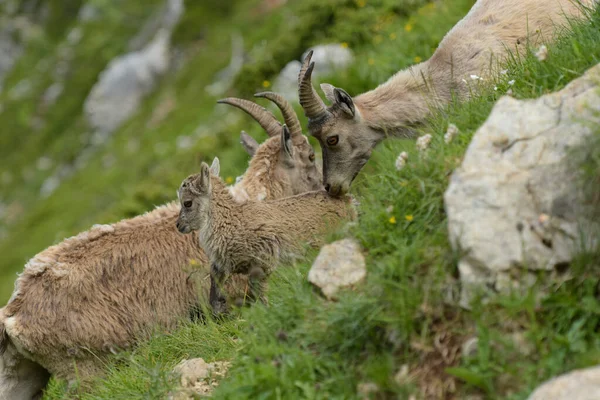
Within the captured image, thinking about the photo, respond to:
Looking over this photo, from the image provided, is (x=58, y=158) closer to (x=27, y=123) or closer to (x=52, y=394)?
(x=27, y=123)

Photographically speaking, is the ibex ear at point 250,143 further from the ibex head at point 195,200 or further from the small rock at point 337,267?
the small rock at point 337,267

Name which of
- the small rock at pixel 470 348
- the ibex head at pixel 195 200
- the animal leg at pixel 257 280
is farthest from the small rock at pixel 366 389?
the ibex head at pixel 195 200

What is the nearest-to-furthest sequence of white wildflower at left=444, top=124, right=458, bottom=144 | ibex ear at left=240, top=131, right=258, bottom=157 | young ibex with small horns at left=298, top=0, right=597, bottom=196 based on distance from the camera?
white wildflower at left=444, top=124, right=458, bottom=144, young ibex with small horns at left=298, top=0, right=597, bottom=196, ibex ear at left=240, top=131, right=258, bottom=157

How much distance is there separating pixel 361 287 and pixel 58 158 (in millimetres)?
41170

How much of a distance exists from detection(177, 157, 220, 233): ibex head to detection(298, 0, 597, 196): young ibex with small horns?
1.41 meters

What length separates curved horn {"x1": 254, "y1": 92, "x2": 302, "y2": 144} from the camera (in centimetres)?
885

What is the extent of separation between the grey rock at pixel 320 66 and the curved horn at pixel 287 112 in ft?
15.5

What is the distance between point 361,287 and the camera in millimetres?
5164

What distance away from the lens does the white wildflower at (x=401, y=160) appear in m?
5.87

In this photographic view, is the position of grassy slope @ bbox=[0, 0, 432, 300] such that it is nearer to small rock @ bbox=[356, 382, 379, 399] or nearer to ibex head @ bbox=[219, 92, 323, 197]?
ibex head @ bbox=[219, 92, 323, 197]

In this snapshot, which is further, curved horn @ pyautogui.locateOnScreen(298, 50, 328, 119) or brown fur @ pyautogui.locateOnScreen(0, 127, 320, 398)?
curved horn @ pyautogui.locateOnScreen(298, 50, 328, 119)

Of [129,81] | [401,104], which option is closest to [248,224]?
[401,104]

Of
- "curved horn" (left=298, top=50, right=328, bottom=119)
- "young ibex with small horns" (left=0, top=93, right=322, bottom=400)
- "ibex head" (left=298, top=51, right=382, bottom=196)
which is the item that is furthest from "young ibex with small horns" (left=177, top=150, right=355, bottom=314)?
"curved horn" (left=298, top=50, right=328, bottom=119)

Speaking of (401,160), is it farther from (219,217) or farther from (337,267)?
(219,217)
